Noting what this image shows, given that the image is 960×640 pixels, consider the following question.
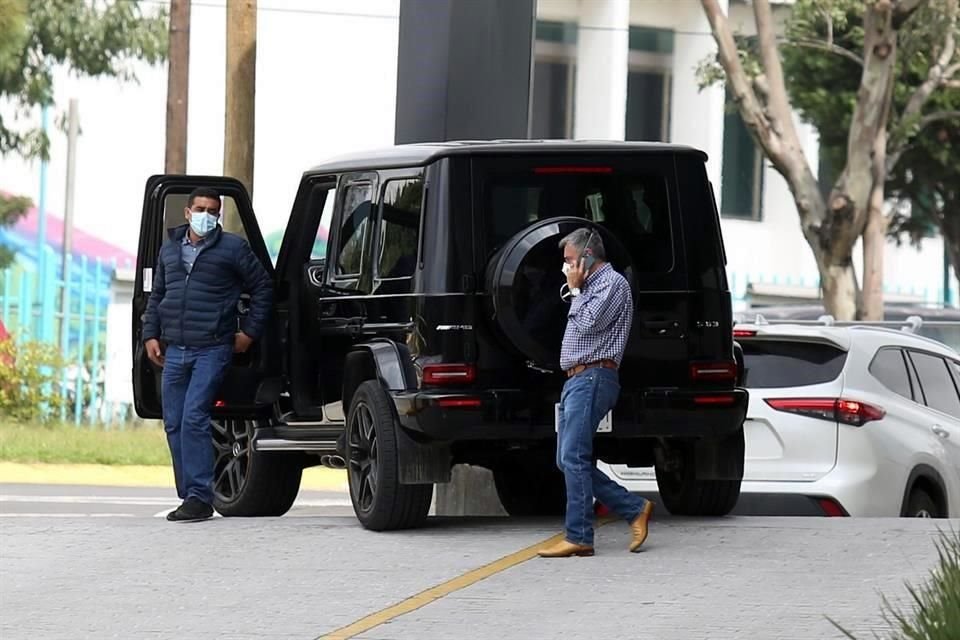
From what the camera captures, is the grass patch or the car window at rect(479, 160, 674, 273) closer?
the car window at rect(479, 160, 674, 273)

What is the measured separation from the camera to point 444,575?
9.78m

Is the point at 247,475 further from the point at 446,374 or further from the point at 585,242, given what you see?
the point at 585,242

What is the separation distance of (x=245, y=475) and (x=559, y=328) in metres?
2.93

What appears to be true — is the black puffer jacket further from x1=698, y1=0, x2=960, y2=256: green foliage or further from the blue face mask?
x1=698, y1=0, x2=960, y2=256: green foliage

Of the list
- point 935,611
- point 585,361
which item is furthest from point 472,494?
point 935,611

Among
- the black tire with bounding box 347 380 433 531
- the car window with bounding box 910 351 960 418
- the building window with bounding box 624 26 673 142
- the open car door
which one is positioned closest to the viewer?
the black tire with bounding box 347 380 433 531

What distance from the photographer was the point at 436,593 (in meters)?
9.23

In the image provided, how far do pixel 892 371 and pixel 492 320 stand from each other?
3.22m

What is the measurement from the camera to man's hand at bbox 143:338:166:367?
12.0 m

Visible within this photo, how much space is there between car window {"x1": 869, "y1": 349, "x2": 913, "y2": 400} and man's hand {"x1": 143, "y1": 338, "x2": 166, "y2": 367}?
4.19m

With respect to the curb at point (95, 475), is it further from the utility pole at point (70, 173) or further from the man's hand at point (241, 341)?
the utility pole at point (70, 173)

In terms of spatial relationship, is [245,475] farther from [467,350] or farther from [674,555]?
[674,555]

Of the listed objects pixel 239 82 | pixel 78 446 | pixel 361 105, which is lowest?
pixel 78 446

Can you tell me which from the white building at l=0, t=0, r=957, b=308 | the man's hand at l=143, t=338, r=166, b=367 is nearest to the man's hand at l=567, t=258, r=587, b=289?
the man's hand at l=143, t=338, r=166, b=367
